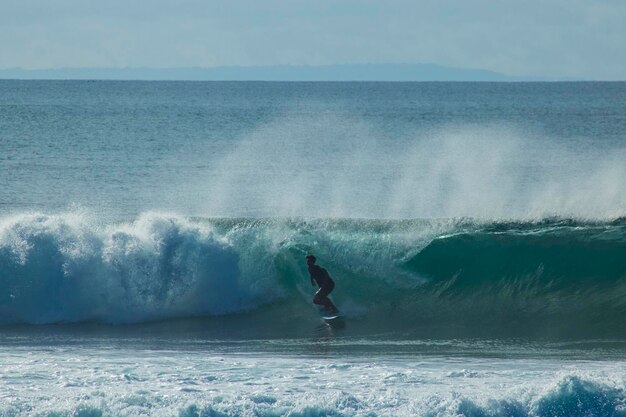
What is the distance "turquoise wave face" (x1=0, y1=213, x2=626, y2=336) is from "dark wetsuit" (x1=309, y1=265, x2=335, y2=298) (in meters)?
0.50

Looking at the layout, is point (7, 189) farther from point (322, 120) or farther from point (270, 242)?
point (322, 120)

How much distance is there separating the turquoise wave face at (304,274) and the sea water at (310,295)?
0.12ft

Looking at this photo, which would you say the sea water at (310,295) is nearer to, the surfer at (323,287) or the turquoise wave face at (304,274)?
the turquoise wave face at (304,274)

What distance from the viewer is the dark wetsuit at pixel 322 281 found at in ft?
50.5

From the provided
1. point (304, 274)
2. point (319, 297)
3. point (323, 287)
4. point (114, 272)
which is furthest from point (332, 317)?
point (114, 272)

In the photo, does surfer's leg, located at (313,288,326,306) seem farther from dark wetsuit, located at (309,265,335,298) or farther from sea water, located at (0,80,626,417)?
sea water, located at (0,80,626,417)

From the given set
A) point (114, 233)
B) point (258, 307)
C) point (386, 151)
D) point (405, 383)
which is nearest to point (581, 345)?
point (405, 383)

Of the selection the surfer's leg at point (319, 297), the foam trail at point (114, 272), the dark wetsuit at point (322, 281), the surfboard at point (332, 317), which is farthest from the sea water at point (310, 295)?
the dark wetsuit at point (322, 281)

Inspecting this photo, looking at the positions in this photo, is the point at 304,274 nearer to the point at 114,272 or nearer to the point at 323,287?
the point at 323,287

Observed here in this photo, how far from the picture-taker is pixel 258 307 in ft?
53.2

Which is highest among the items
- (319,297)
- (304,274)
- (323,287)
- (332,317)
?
(304,274)

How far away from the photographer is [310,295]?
1639 centimetres

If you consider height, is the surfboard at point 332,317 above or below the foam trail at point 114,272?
below

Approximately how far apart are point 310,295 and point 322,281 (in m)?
1.01
